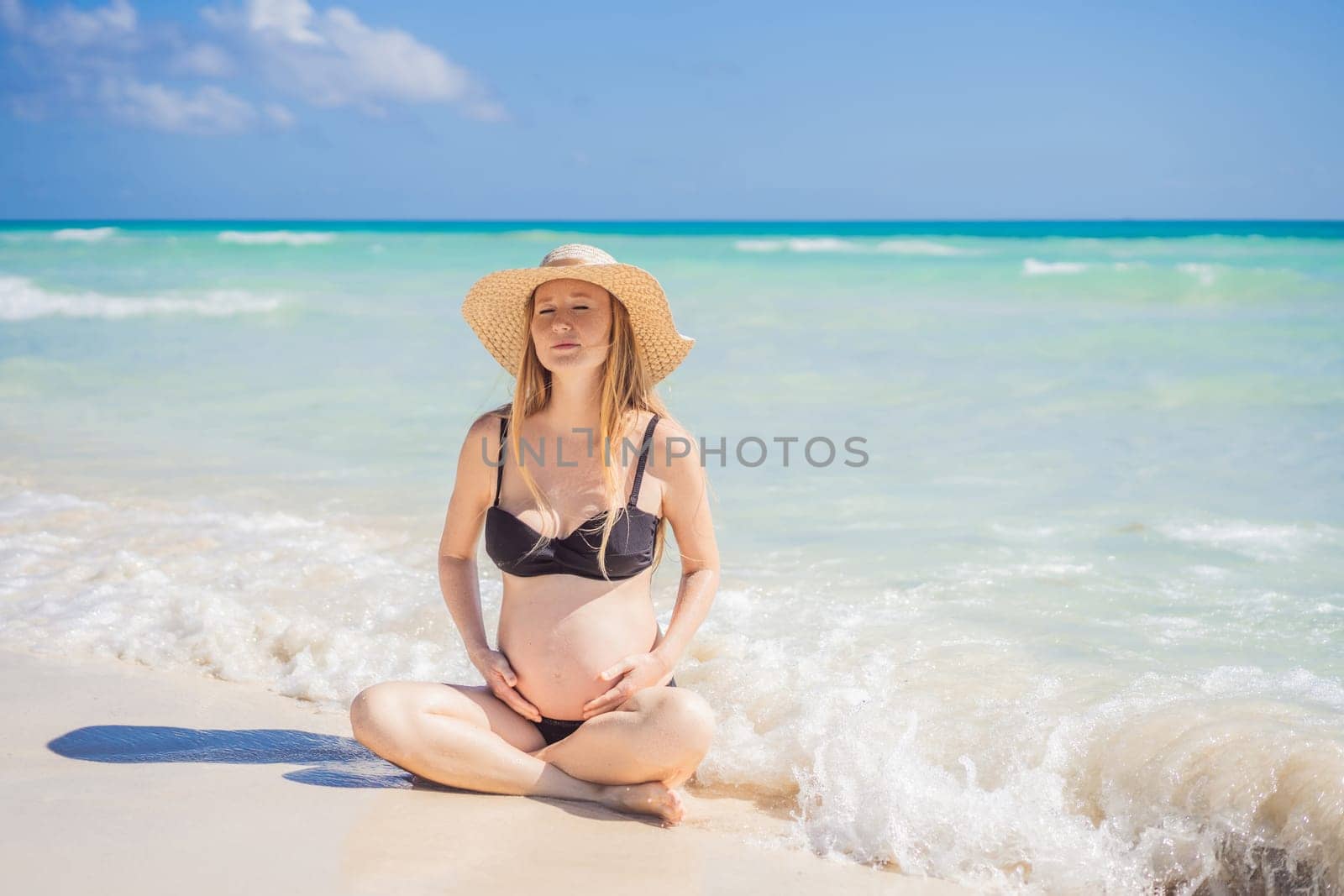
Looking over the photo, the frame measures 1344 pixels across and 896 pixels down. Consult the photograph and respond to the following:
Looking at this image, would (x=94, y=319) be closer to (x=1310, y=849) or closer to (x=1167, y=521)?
(x=1167, y=521)

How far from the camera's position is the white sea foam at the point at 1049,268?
24780mm

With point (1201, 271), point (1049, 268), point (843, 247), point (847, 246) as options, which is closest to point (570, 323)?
point (1201, 271)

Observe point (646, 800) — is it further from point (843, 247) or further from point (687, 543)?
point (843, 247)

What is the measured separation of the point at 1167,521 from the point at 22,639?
503 cm

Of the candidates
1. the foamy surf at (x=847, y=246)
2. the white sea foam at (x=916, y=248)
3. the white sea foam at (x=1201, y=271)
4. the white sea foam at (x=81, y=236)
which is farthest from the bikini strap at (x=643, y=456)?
the white sea foam at (x=81, y=236)

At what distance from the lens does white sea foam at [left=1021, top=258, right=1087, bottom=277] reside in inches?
976

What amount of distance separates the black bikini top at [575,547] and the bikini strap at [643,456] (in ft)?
0.09

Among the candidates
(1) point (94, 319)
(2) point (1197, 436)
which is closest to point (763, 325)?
(2) point (1197, 436)

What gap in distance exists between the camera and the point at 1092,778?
10.1 ft

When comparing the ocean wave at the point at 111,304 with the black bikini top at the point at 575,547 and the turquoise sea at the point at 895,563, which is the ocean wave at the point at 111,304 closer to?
the turquoise sea at the point at 895,563

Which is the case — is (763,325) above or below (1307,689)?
above

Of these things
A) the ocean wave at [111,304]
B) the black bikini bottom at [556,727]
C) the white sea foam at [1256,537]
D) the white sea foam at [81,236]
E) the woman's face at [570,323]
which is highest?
→ the white sea foam at [81,236]

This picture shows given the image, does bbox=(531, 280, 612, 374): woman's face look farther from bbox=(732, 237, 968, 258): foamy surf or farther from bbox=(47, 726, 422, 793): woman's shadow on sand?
bbox=(732, 237, 968, 258): foamy surf

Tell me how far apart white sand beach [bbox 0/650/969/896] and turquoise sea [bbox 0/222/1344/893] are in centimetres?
34
